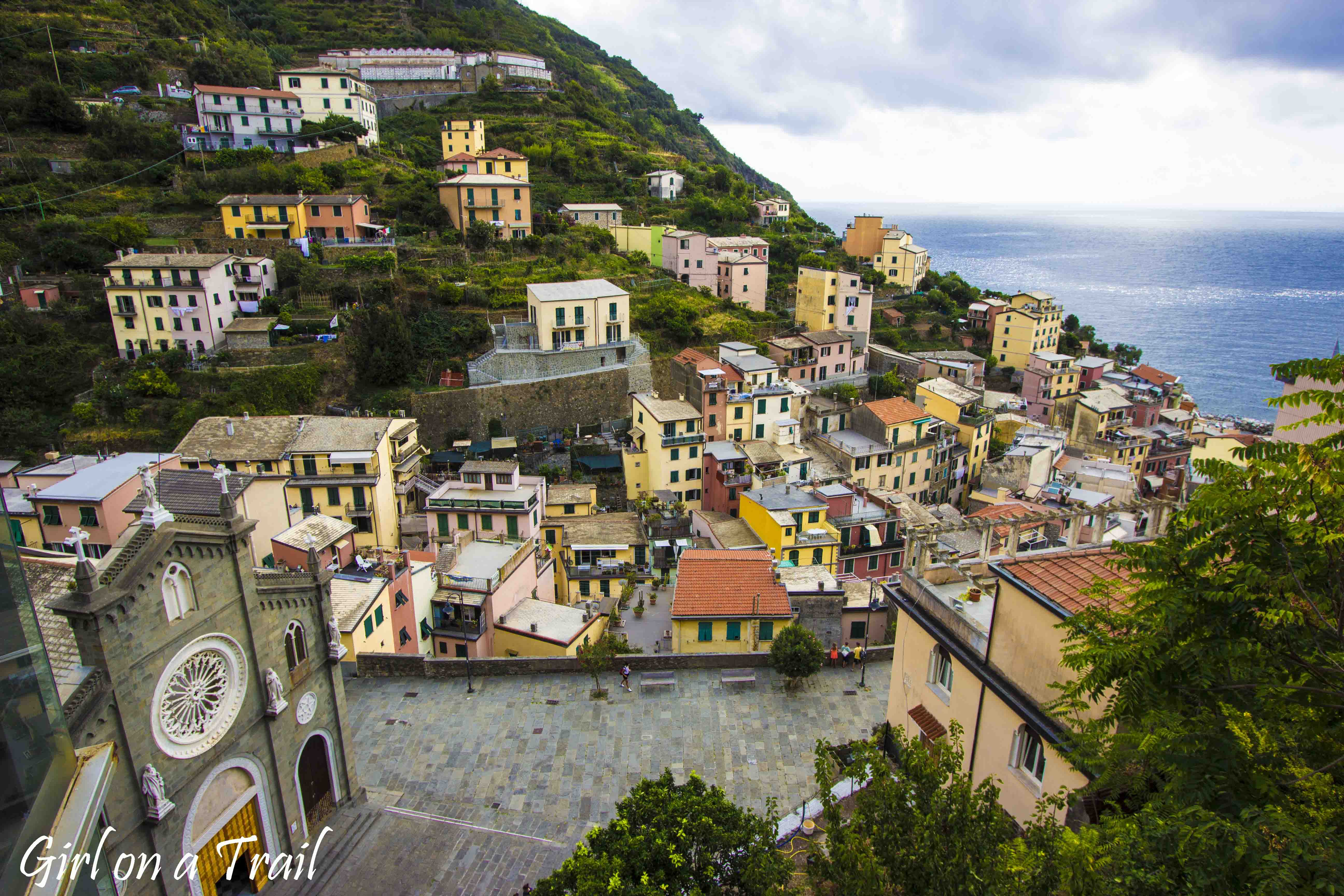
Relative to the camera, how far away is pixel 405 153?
6272 cm

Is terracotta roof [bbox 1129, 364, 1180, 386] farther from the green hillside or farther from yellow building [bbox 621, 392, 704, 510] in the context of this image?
yellow building [bbox 621, 392, 704, 510]

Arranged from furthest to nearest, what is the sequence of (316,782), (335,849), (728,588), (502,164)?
(502,164) < (728,588) < (316,782) < (335,849)

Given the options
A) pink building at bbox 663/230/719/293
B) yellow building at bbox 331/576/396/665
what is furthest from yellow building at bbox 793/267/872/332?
yellow building at bbox 331/576/396/665

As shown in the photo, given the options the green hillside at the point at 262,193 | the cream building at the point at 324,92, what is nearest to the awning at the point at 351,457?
the green hillside at the point at 262,193

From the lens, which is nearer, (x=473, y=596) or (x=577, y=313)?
(x=473, y=596)

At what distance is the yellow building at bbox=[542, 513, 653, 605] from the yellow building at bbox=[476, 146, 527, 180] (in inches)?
1481

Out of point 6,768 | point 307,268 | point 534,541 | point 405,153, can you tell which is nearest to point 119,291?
point 307,268

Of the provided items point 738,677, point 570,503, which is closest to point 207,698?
point 738,677

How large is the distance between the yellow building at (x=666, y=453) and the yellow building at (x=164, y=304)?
926 inches

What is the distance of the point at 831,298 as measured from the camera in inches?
2110

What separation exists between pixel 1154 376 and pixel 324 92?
253 ft

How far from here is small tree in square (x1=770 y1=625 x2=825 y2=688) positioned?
55.7 feet

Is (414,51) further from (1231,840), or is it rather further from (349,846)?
(1231,840)

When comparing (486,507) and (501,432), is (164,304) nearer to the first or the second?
(501,432)
